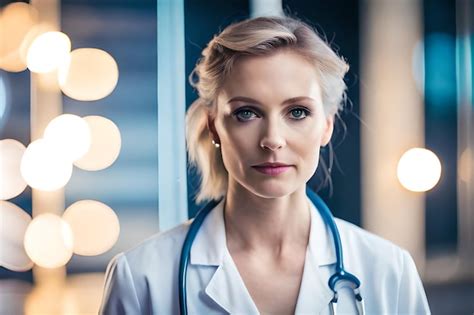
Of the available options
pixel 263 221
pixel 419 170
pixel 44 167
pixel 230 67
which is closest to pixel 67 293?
pixel 44 167

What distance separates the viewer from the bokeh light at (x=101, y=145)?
86 cm

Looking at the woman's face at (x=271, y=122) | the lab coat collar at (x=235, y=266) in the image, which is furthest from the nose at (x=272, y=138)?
the lab coat collar at (x=235, y=266)

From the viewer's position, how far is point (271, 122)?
73cm

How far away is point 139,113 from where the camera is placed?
87 cm

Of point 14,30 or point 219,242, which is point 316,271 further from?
point 14,30

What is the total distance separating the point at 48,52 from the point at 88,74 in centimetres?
7

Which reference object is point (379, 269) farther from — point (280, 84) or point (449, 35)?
point (449, 35)

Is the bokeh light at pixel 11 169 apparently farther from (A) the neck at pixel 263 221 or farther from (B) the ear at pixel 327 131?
(B) the ear at pixel 327 131

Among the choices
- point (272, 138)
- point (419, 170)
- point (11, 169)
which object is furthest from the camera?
point (419, 170)

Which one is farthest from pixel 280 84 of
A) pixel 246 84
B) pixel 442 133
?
pixel 442 133

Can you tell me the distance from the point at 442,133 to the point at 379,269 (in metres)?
0.31

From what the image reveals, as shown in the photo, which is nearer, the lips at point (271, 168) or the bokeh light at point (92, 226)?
the lips at point (271, 168)

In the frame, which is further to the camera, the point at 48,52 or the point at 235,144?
the point at 48,52

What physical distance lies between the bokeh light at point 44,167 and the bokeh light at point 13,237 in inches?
2.0
